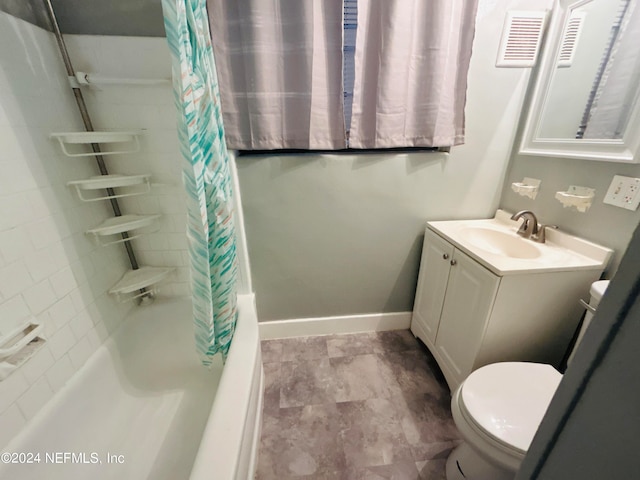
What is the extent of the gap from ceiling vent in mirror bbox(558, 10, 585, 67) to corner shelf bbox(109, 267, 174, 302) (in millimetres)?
2263

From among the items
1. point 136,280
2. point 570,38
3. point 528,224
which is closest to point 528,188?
point 528,224

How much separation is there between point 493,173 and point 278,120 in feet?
4.18

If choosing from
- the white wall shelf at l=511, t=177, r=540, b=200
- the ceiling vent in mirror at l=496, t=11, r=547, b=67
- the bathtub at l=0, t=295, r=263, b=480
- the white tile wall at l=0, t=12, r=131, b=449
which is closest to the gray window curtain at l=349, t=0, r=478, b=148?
the ceiling vent in mirror at l=496, t=11, r=547, b=67

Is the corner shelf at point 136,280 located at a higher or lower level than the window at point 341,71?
lower

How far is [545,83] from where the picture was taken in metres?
1.31

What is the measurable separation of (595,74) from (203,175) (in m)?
1.69

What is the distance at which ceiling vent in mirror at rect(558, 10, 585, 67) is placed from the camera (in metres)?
1.17

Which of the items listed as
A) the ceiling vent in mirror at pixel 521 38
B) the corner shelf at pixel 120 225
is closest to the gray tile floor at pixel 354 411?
the corner shelf at pixel 120 225

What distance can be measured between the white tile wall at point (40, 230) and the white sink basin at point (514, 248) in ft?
5.64

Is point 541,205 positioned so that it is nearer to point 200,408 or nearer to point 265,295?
point 265,295

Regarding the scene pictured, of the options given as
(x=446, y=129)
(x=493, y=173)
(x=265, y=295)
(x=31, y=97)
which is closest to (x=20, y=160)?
(x=31, y=97)

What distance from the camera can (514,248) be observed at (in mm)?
1340

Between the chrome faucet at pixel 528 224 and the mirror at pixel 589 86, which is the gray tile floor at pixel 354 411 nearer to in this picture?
the chrome faucet at pixel 528 224

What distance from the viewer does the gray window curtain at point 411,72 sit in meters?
1.14
